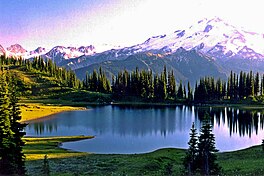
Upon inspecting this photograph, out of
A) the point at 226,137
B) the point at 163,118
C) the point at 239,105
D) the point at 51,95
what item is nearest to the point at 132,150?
the point at 226,137

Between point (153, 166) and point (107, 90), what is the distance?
14466 centimetres

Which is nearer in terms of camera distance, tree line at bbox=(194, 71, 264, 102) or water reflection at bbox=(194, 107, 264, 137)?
water reflection at bbox=(194, 107, 264, 137)

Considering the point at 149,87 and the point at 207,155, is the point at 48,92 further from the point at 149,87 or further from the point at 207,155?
the point at 207,155

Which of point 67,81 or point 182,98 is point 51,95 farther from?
point 182,98

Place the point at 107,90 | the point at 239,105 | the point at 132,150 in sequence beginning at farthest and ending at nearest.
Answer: the point at 107,90, the point at 239,105, the point at 132,150

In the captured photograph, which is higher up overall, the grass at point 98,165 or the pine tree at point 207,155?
the pine tree at point 207,155

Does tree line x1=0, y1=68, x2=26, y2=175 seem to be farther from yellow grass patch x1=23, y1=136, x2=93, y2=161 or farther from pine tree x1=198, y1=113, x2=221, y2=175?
pine tree x1=198, y1=113, x2=221, y2=175

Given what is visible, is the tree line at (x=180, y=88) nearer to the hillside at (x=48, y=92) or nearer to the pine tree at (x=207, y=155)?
the hillside at (x=48, y=92)

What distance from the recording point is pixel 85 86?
7510 inches

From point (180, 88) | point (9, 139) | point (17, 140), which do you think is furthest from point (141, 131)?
point (180, 88)

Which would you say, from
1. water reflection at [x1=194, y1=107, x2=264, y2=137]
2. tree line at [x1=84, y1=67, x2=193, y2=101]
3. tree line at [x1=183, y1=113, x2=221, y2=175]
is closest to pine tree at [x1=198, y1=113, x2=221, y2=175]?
tree line at [x1=183, y1=113, x2=221, y2=175]

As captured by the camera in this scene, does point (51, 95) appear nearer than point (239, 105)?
No

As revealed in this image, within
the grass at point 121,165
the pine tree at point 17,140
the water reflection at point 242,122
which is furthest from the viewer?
the water reflection at point 242,122

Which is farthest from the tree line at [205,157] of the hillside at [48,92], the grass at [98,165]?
the hillside at [48,92]
